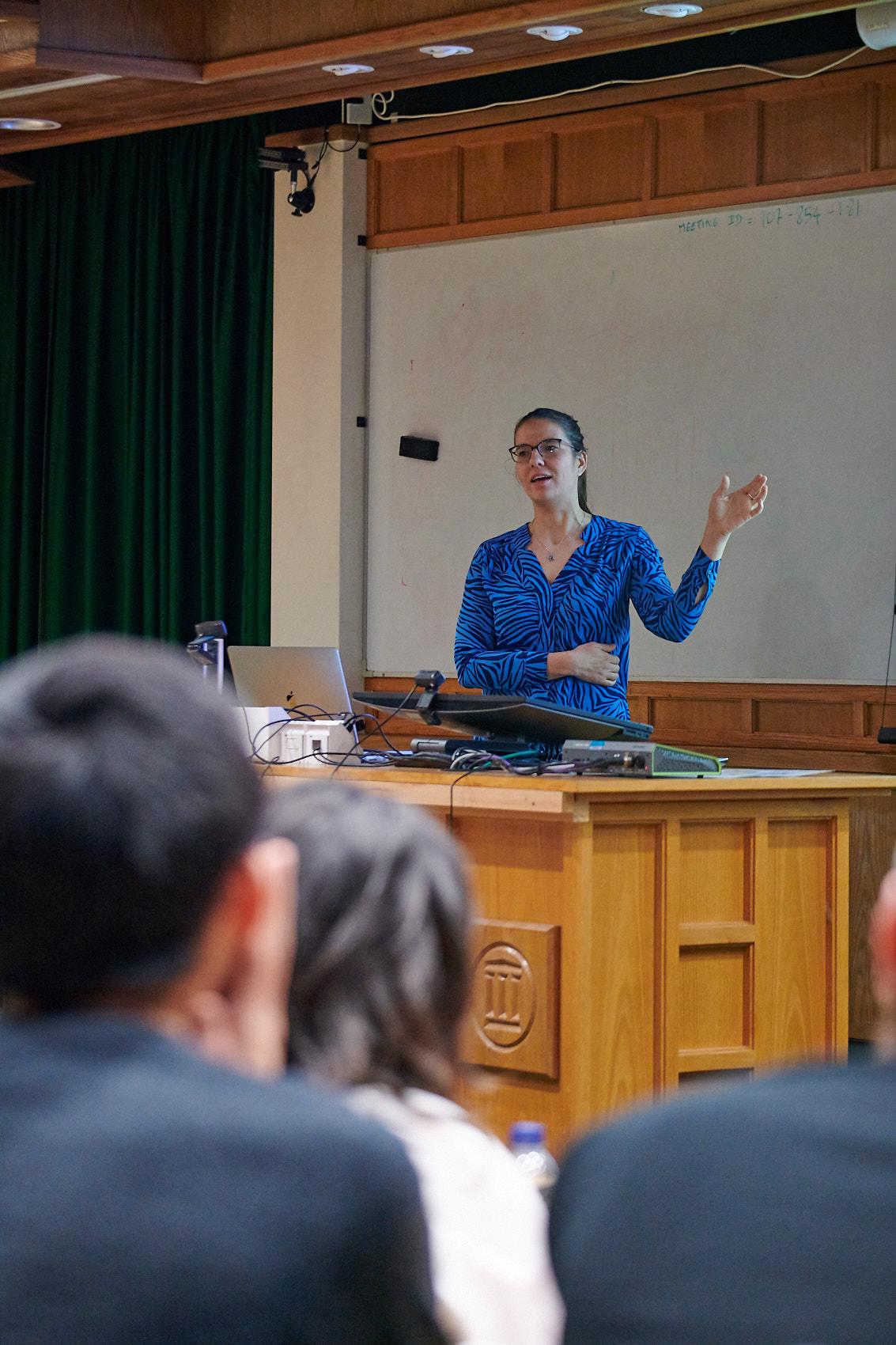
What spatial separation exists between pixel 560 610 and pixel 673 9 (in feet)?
5.86

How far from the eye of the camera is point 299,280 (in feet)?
20.5

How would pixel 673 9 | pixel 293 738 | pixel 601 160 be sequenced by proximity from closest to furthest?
pixel 293 738 < pixel 673 9 < pixel 601 160

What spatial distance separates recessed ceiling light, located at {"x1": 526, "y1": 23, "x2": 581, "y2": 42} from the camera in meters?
4.66

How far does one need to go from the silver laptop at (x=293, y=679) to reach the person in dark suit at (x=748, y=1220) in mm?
3096

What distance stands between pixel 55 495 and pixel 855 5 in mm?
3786

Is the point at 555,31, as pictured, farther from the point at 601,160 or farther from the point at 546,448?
the point at 546,448

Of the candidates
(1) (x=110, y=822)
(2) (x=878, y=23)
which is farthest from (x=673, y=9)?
(1) (x=110, y=822)

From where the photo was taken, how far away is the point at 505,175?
19.3 ft

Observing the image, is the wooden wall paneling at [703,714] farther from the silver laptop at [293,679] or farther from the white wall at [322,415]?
the silver laptop at [293,679]

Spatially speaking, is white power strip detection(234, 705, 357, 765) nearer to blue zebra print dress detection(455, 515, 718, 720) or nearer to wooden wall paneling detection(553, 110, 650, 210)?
blue zebra print dress detection(455, 515, 718, 720)

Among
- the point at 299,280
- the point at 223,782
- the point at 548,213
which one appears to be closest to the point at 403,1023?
the point at 223,782

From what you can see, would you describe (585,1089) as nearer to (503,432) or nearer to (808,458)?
(808,458)

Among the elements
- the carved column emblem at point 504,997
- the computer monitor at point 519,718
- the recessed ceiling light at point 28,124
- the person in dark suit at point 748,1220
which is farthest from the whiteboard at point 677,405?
the person in dark suit at point 748,1220

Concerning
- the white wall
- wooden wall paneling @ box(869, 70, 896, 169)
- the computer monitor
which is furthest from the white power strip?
wooden wall paneling @ box(869, 70, 896, 169)
